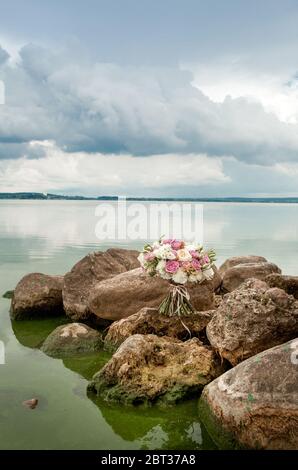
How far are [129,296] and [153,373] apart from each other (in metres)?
3.39

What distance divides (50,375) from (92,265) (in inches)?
184

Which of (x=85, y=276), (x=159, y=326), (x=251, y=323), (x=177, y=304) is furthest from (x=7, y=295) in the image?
(x=251, y=323)

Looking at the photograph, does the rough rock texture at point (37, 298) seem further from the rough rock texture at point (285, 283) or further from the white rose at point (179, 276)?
the rough rock texture at point (285, 283)

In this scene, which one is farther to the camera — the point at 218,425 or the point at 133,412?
the point at 133,412

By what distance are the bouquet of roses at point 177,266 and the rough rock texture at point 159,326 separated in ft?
0.55

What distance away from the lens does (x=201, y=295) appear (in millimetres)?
10914

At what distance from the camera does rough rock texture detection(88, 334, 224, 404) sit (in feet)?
23.2

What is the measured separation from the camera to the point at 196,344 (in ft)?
26.9

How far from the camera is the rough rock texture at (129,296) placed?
10609 millimetres

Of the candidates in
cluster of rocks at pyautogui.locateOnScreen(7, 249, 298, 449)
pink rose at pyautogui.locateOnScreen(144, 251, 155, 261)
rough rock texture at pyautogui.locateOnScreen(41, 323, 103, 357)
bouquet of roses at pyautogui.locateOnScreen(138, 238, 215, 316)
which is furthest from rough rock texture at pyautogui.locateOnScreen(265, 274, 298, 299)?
rough rock texture at pyautogui.locateOnScreen(41, 323, 103, 357)

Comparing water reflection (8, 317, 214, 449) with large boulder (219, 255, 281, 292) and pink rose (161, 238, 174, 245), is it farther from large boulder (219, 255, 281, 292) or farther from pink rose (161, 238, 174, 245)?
large boulder (219, 255, 281, 292)
